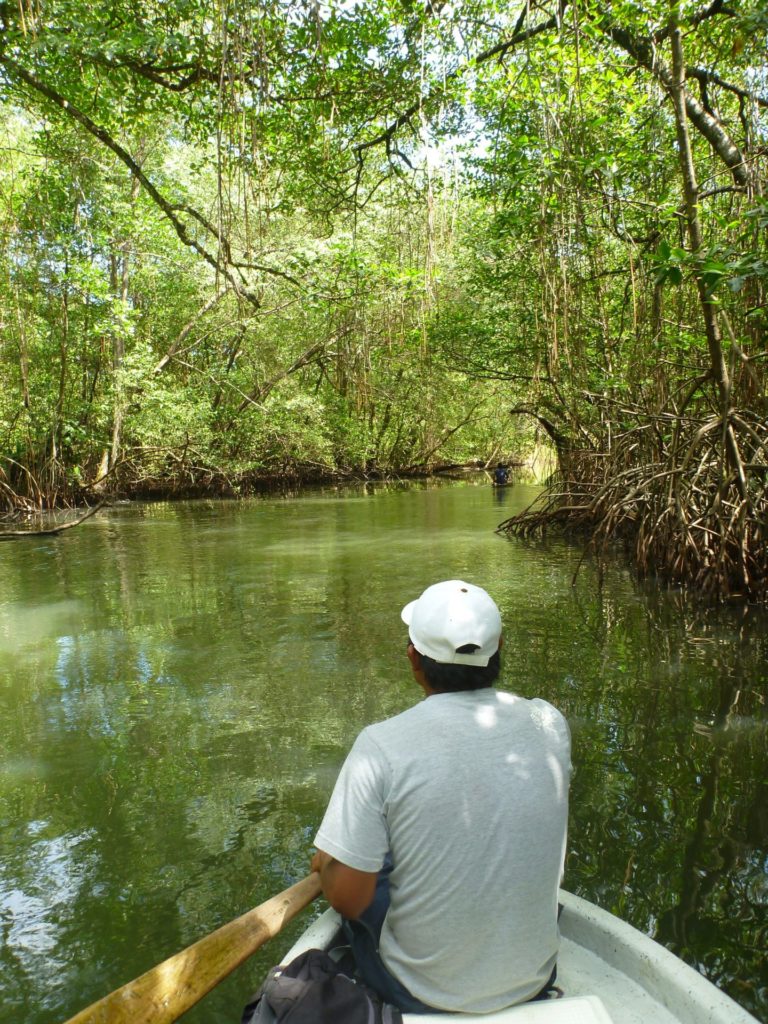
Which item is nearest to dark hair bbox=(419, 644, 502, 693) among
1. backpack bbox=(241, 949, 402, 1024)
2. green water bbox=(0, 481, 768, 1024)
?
backpack bbox=(241, 949, 402, 1024)

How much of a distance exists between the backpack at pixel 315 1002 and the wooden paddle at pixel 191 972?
213 millimetres

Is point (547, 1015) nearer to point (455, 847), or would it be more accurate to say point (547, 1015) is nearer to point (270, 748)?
point (455, 847)

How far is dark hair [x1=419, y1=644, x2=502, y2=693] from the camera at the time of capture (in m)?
1.58

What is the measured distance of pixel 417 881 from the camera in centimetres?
145

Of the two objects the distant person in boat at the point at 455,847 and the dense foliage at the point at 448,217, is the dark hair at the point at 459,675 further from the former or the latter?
the dense foliage at the point at 448,217

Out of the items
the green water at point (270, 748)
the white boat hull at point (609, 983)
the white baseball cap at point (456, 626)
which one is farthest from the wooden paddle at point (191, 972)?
the white baseball cap at point (456, 626)

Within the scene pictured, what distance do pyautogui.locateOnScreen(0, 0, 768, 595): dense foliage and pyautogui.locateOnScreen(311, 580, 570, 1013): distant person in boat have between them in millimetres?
2911

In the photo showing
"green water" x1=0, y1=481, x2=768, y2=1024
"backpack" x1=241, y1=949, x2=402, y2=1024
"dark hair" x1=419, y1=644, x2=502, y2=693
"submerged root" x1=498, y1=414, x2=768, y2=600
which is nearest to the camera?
"backpack" x1=241, y1=949, x2=402, y2=1024

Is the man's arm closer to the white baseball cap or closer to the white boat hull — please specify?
the white boat hull

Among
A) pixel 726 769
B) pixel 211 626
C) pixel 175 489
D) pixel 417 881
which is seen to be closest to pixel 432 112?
pixel 211 626

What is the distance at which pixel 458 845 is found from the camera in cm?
142

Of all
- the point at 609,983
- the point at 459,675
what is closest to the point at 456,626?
the point at 459,675

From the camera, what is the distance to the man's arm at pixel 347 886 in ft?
4.78

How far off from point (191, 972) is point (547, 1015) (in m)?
0.79
